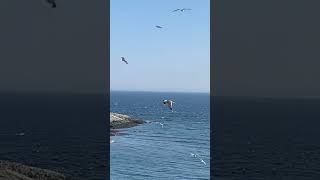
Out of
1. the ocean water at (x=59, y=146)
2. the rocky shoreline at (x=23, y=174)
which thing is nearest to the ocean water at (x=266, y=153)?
the ocean water at (x=59, y=146)

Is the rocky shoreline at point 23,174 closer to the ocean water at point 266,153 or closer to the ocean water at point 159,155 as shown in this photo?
the ocean water at point 159,155

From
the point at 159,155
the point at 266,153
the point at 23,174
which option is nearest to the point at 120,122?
the point at 159,155

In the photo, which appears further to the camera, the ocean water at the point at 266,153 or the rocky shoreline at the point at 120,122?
the rocky shoreline at the point at 120,122

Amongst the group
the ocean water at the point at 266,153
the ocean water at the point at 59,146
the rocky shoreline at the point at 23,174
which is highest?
the rocky shoreline at the point at 23,174

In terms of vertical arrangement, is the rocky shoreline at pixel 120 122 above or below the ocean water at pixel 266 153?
above

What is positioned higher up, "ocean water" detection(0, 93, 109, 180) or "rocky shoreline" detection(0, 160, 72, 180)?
"rocky shoreline" detection(0, 160, 72, 180)

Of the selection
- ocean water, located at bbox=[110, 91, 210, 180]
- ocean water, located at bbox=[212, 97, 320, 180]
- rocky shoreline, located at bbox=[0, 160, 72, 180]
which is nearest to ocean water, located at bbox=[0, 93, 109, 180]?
ocean water, located at bbox=[110, 91, 210, 180]

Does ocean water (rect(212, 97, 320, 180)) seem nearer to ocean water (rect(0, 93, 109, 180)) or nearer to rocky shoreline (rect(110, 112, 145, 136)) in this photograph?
ocean water (rect(0, 93, 109, 180))

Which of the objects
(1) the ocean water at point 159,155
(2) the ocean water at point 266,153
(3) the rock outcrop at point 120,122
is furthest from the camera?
(3) the rock outcrop at point 120,122

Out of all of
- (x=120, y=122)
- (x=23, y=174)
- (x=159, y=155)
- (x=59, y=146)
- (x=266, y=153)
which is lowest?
(x=266, y=153)

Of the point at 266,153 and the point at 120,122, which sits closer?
the point at 266,153

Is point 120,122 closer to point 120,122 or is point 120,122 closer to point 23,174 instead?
point 120,122

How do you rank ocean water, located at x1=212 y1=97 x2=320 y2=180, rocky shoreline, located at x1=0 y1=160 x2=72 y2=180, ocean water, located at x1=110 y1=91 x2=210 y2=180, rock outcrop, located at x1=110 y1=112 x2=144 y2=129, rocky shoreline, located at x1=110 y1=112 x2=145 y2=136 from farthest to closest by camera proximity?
rock outcrop, located at x1=110 y1=112 x2=144 y2=129, rocky shoreline, located at x1=110 y1=112 x2=145 y2=136, ocean water, located at x1=212 y1=97 x2=320 y2=180, ocean water, located at x1=110 y1=91 x2=210 y2=180, rocky shoreline, located at x1=0 y1=160 x2=72 y2=180

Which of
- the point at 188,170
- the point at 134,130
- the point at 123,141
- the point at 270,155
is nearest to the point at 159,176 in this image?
the point at 188,170
